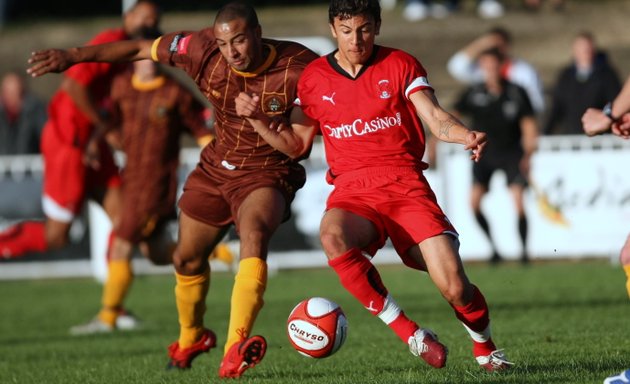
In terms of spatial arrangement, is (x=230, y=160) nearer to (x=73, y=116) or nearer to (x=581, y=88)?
(x=73, y=116)

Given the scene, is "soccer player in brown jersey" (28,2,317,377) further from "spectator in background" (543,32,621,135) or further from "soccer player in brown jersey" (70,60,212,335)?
"spectator in background" (543,32,621,135)

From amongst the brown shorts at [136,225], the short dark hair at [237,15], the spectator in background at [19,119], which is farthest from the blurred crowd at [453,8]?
the short dark hair at [237,15]

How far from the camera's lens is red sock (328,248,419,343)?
685 centimetres

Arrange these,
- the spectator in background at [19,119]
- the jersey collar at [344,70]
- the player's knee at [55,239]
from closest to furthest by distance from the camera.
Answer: the jersey collar at [344,70], the player's knee at [55,239], the spectator in background at [19,119]

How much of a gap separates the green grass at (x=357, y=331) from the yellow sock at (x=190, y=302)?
222mm

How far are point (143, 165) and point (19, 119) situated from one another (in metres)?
8.64

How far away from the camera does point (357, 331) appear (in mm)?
10180

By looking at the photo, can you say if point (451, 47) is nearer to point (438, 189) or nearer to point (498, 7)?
point (498, 7)

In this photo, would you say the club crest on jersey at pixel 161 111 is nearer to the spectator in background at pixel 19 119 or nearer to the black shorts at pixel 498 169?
the black shorts at pixel 498 169

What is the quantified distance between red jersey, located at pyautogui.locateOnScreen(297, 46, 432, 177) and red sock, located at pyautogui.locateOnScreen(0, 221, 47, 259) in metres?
5.98

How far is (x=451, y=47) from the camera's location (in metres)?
24.4

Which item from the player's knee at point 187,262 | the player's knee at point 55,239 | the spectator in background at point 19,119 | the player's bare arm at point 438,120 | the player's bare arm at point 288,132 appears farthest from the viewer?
the spectator in background at point 19,119

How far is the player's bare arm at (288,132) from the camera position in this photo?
729 centimetres

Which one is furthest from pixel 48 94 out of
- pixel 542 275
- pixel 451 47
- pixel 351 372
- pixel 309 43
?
pixel 351 372
